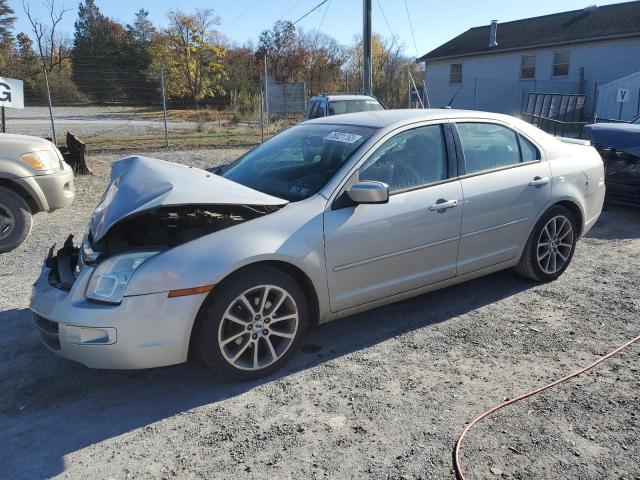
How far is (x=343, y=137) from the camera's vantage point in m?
4.00

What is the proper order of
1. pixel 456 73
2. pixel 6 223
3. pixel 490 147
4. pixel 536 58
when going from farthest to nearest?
1. pixel 456 73
2. pixel 536 58
3. pixel 6 223
4. pixel 490 147

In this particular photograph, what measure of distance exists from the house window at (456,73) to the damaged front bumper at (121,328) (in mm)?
31088

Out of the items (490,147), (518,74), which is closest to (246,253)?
(490,147)

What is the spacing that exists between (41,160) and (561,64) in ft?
85.5

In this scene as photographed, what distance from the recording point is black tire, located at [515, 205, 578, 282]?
463 centimetres

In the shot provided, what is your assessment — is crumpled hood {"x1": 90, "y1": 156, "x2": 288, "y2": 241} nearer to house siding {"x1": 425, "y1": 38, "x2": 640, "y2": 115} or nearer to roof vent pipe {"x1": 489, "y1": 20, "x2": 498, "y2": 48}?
house siding {"x1": 425, "y1": 38, "x2": 640, "y2": 115}

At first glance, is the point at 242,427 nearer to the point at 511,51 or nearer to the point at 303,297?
the point at 303,297

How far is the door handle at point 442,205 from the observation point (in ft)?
12.7

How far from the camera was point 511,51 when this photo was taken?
91.7ft

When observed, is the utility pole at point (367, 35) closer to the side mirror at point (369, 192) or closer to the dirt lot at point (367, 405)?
the dirt lot at point (367, 405)

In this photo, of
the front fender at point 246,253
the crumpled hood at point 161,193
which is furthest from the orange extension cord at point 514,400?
the crumpled hood at point 161,193

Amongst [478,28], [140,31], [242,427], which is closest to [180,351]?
[242,427]

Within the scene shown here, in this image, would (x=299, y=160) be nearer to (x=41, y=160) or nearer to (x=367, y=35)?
(x=41, y=160)

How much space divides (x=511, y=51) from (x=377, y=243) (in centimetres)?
2792
